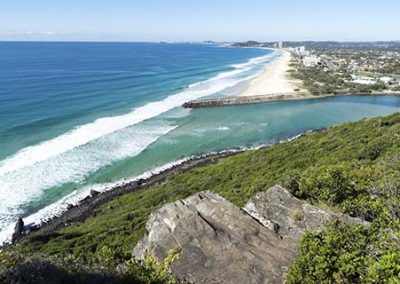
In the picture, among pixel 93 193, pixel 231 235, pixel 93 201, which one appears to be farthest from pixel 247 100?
pixel 231 235

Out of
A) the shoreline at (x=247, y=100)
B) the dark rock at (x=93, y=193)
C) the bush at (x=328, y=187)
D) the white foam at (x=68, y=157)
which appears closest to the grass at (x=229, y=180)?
the bush at (x=328, y=187)

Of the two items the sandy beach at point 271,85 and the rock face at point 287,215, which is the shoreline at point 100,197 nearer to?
the rock face at point 287,215

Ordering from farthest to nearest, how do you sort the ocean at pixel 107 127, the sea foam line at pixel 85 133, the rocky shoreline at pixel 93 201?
the sea foam line at pixel 85 133, the ocean at pixel 107 127, the rocky shoreline at pixel 93 201

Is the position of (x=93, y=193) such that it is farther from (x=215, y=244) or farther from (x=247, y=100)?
Answer: (x=247, y=100)

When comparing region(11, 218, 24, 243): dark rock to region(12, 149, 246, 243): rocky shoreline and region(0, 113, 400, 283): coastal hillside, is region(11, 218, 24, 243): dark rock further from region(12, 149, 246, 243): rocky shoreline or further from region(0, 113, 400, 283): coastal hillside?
region(0, 113, 400, 283): coastal hillside

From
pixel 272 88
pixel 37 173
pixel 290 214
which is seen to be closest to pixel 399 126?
pixel 290 214

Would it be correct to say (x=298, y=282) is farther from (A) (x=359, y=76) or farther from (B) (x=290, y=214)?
(A) (x=359, y=76)
